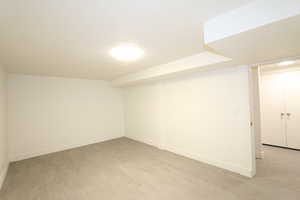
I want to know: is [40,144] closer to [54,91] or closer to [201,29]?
[54,91]

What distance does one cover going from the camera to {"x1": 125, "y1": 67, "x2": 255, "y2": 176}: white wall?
262 centimetres

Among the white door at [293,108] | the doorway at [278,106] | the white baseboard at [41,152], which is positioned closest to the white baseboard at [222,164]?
the doorway at [278,106]

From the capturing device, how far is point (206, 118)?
315cm

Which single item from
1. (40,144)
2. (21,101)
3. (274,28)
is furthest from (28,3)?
(40,144)

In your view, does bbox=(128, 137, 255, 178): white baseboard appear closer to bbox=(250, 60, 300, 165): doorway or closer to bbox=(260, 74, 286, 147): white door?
bbox=(250, 60, 300, 165): doorway

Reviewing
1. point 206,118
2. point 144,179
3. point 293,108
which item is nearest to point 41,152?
point 144,179

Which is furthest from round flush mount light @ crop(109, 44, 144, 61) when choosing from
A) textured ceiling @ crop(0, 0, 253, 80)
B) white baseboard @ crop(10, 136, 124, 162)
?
white baseboard @ crop(10, 136, 124, 162)

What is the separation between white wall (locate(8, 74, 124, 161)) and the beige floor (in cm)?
56

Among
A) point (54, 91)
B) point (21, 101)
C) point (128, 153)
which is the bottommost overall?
point (128, 153)

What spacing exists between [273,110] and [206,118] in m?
2.43

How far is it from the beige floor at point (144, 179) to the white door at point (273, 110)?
45 cm

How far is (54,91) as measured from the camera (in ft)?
13.7

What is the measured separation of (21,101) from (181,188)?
438cm

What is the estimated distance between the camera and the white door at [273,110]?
12.7ft
